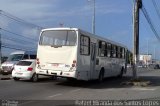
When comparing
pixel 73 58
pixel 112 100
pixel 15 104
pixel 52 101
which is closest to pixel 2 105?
pixel 15 104

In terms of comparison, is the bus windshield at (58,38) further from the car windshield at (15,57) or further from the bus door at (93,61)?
the car windshield at (15,57)

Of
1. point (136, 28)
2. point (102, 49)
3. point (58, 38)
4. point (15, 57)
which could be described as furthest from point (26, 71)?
point (15, 57)

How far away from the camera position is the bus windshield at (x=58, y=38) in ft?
79.7

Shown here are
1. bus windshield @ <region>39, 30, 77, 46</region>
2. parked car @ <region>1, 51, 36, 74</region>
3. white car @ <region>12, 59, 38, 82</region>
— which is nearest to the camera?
bus windshield @ <region>39, 30, 77, 46</region>

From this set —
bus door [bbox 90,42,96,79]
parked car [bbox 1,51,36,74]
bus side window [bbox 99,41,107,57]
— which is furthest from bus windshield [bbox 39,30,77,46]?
parked car [bbox 1,51,36,74]

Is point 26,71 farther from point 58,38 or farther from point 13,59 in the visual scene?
point 13,59

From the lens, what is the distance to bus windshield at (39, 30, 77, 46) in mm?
24281

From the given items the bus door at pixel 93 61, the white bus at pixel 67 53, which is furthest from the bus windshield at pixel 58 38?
the bus door at pixel 93 61

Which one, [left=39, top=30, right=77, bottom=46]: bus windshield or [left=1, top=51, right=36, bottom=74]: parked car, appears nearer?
[left=39, top=30, right=77, bottom=46]: bus windshield

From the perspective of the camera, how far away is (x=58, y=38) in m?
24.8

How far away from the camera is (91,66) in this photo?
26609 mm

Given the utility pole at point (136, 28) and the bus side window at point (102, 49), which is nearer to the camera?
the bus side window at point (102, 49)

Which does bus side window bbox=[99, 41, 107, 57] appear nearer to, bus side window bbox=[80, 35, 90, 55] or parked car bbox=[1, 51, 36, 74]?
bus side window bbox=[80, 35, 90, 55]

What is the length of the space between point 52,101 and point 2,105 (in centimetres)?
269
